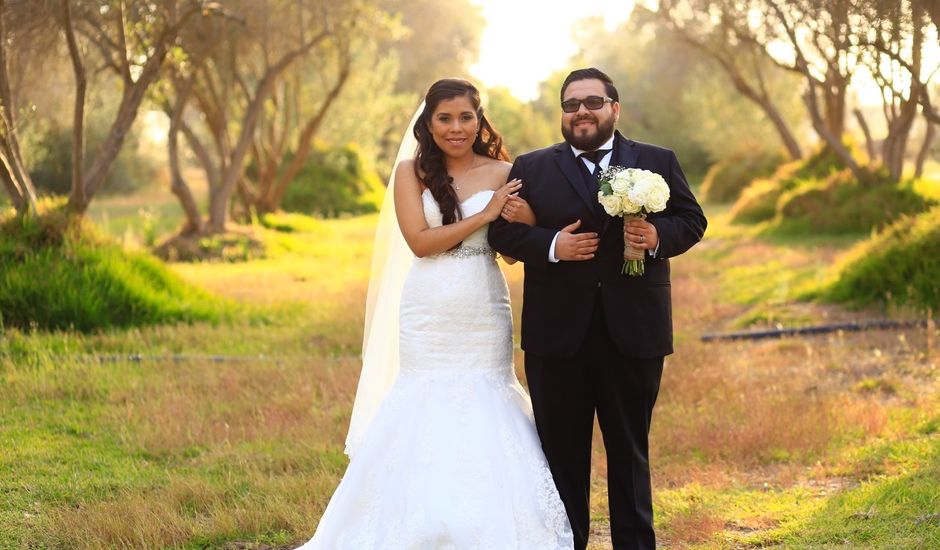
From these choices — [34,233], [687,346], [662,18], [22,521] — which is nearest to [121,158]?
[662,18]

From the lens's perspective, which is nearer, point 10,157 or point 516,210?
point 516,210

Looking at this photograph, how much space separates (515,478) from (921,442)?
3.28 meters

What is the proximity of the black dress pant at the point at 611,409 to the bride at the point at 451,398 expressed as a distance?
0.72ft

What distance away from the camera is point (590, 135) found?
484cm

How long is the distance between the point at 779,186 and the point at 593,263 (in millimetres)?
22580

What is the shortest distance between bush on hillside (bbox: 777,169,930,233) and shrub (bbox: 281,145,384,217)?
1507 centimetres

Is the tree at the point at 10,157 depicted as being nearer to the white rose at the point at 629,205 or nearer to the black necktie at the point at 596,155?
the black necktie at the point at 596,155

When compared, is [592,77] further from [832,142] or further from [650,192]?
[832,142]

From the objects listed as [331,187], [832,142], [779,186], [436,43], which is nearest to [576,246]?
[832,142]

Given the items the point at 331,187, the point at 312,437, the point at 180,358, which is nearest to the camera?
the point at 312,437

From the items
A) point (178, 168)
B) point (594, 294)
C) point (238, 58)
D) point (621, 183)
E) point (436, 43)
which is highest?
point (436, 43)

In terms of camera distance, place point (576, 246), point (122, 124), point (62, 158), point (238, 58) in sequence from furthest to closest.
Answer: point (62, 158) < point (238, 58) < point (122, 124) < point (576, 246)

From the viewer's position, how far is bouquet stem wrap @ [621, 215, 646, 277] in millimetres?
4680

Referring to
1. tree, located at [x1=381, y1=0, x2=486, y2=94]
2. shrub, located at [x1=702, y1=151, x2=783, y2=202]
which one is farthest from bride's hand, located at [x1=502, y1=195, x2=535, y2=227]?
tree, located at [x1=381, y1=0, x2=486, y2=94]
